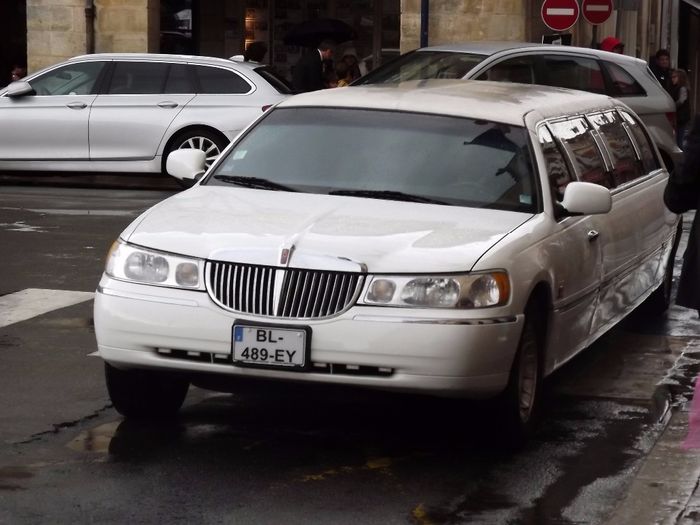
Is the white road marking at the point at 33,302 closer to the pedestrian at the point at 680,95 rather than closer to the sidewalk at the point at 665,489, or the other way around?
the sidewalk at the point at 665,489

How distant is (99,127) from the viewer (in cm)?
1977

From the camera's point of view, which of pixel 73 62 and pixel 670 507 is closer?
pixel 670 507

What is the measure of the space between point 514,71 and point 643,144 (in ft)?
24.4

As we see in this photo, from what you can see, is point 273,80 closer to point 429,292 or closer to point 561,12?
point 561,12

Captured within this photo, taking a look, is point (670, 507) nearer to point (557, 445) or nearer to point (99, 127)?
point (557, 445)

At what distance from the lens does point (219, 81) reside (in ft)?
66.0

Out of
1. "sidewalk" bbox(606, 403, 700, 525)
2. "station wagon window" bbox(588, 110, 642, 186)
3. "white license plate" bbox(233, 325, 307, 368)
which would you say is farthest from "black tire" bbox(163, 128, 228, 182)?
"white license plate" bbox(233, 325, 307, 368)

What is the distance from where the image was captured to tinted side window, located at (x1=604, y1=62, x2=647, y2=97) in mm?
18172

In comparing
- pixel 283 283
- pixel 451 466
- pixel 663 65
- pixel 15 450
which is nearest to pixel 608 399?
pixel 451 466

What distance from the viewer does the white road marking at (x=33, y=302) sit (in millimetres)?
10078

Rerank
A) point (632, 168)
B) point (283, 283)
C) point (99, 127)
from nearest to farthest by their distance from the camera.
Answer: point (283, 283) → point (632, 168) → point (99, 127)

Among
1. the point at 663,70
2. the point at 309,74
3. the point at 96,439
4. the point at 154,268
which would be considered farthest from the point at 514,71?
the point at 96,439

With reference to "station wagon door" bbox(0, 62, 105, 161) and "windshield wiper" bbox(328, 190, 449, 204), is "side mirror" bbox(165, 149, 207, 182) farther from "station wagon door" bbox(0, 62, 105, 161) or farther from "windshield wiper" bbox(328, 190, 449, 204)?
→ "station wagon door" bbox(0, 62, 105, 161)

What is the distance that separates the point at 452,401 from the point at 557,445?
0.51 metres
